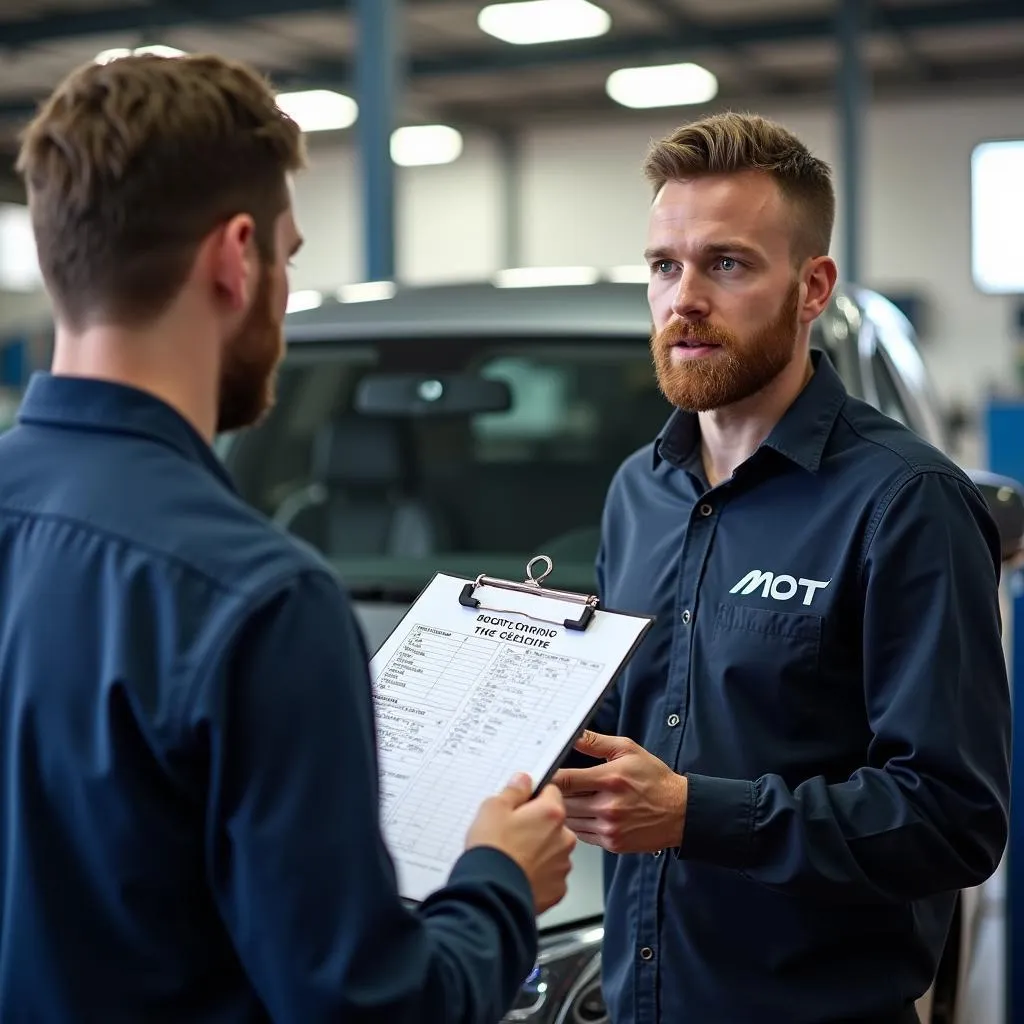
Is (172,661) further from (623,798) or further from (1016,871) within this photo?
(1016,871)

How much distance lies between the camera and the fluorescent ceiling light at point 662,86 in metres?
13.0

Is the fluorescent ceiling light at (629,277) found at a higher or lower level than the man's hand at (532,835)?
higher

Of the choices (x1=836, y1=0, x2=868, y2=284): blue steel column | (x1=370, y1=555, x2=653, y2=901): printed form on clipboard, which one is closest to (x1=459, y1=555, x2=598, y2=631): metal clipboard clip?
(x1=370, y1=555, x2=653, y2=901): printed form on clipboard

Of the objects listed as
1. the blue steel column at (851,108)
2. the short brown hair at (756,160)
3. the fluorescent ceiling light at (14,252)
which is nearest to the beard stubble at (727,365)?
the short brown hair at (756,160)

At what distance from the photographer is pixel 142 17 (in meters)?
10.4

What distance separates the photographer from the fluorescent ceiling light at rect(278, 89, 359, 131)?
1317 cm

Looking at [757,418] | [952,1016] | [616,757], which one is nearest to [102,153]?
[616,757]

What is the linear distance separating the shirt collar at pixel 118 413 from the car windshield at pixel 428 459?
2.02m

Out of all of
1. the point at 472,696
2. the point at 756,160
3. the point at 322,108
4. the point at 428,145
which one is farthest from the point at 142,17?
the point at 472,696

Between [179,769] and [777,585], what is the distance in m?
0.86

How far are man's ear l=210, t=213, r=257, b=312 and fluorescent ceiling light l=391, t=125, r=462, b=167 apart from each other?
14673mm

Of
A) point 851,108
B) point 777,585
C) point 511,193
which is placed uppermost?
point 851,108

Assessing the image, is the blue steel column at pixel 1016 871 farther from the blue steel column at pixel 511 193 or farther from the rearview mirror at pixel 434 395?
the blue steel column at pixel 511 193

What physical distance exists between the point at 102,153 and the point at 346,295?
8.26 feet
